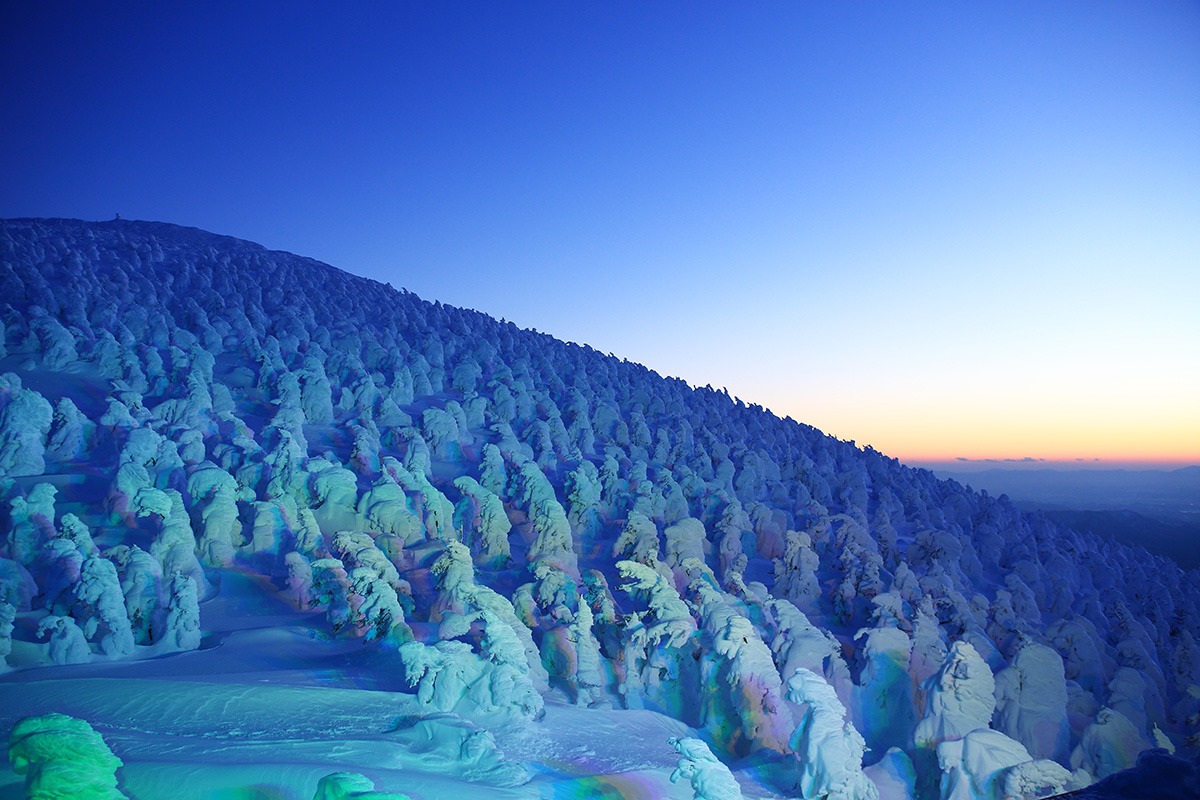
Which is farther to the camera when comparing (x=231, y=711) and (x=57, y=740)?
(x=231, y=711)

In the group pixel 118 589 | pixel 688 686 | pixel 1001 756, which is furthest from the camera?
pixel 688 686

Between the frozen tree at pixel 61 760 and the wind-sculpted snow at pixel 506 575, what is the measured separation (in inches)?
58.3

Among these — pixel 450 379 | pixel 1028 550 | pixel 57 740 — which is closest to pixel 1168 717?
pixel 1028 550

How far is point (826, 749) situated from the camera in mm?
9188

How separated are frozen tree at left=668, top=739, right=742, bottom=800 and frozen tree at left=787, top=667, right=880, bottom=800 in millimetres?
2574

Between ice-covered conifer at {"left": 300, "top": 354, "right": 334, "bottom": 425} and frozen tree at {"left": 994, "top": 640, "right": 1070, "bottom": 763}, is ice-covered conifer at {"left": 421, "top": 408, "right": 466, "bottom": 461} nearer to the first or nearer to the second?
ice-covered conifer at {"left": 300, "top": 354, "right": 334, "bottom": 425}

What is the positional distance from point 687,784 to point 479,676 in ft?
11.4

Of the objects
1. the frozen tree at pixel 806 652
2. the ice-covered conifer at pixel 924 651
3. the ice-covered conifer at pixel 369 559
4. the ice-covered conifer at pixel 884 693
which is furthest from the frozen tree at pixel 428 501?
the ice-covered conifer at pixel 924 651

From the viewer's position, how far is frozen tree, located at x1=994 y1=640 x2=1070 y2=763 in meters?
13.3

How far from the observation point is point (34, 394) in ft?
56.4

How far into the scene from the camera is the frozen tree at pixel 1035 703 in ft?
43.6

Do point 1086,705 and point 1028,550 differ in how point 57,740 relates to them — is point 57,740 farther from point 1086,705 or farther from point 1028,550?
point 1028,550

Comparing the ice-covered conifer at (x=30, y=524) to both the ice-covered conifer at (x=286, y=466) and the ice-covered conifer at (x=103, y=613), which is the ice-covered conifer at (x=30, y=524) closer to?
the ice-covered conifer at (x=103, y=613)

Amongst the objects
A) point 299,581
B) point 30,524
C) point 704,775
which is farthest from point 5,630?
point 704,775
